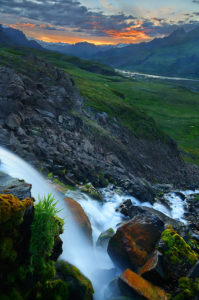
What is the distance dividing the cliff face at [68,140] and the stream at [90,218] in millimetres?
2651

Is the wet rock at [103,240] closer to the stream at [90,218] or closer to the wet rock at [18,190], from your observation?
the stream at [90,218]

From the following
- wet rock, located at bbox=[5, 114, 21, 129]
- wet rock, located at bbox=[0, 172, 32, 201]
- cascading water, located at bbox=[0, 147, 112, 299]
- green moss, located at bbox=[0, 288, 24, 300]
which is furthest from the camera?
wet rock, located at bbox=[5, 114, 21, 129]

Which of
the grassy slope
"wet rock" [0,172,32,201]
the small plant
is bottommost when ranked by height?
the grassy slope

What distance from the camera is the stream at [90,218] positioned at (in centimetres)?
1272

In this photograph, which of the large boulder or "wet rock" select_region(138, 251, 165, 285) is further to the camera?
the large boulder

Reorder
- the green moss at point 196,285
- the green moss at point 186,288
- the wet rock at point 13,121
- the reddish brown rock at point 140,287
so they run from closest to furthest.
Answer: the reddish brown rock at point 140,287, the green moss at point 186,288, the green moss at point 196,285, the wet rock at point 13,121

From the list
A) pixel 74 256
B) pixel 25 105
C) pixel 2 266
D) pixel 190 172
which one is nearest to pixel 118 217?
pixel 74 256

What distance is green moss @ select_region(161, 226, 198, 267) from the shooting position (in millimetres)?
11913

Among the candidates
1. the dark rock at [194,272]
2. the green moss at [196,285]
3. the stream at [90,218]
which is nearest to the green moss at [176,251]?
the dark rock at [194,272]

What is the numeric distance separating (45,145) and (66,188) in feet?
21.1

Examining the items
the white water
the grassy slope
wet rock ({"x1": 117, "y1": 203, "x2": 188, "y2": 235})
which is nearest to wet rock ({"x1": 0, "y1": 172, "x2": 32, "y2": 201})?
the white water

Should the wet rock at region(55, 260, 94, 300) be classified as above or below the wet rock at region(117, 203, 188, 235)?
above

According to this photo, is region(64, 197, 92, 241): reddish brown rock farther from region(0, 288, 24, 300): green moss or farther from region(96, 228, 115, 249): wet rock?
region(0, 288, 24, 300): green moss

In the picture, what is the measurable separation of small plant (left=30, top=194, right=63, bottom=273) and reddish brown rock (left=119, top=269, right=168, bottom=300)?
3838 mm
